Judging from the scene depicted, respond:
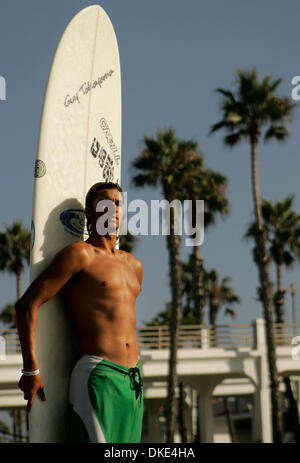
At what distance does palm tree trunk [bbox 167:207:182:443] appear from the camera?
17.7 meters

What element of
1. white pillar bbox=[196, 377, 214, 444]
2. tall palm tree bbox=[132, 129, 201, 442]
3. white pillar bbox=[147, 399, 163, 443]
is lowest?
white pillar bbox=[147, 399, 163, 443]

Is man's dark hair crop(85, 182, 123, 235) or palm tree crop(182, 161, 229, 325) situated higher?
palm tree crop(182, 161, 229, 325)

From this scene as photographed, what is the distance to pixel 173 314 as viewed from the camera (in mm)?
18891

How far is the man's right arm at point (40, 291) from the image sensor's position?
10.2ft

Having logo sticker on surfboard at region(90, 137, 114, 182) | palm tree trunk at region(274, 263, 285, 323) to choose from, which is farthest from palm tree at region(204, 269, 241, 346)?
logo sticker on surfboard at region(90, 137, 114, 182)

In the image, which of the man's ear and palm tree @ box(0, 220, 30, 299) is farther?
palm tree @ box(0, 220, 30, 299)

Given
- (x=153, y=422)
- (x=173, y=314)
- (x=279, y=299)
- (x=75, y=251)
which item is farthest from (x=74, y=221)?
(x=279, y=299)

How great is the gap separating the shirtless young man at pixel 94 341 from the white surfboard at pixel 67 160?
0.38ft

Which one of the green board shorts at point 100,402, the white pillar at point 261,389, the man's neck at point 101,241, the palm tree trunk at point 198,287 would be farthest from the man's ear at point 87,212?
the palm tree trunk at point 198,287

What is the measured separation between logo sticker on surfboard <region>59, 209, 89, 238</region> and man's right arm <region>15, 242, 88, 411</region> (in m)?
0.28

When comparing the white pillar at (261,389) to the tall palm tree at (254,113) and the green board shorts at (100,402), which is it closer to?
the tall palm tree at (254,113)

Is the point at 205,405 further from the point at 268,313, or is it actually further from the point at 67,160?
the point at 67,160

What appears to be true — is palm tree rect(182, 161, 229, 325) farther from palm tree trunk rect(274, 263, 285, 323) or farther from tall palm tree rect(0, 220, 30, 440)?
tall palm tree rect(0, 220, 30, 440)

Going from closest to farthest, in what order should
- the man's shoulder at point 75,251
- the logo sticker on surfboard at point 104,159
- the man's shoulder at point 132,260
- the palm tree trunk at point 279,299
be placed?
the man's shoulder at point 75,251 → the man's shoulder at point 132,260 → the logo sticker on surfboard at point 104,159 → the palm tree trunk at point 279,299
